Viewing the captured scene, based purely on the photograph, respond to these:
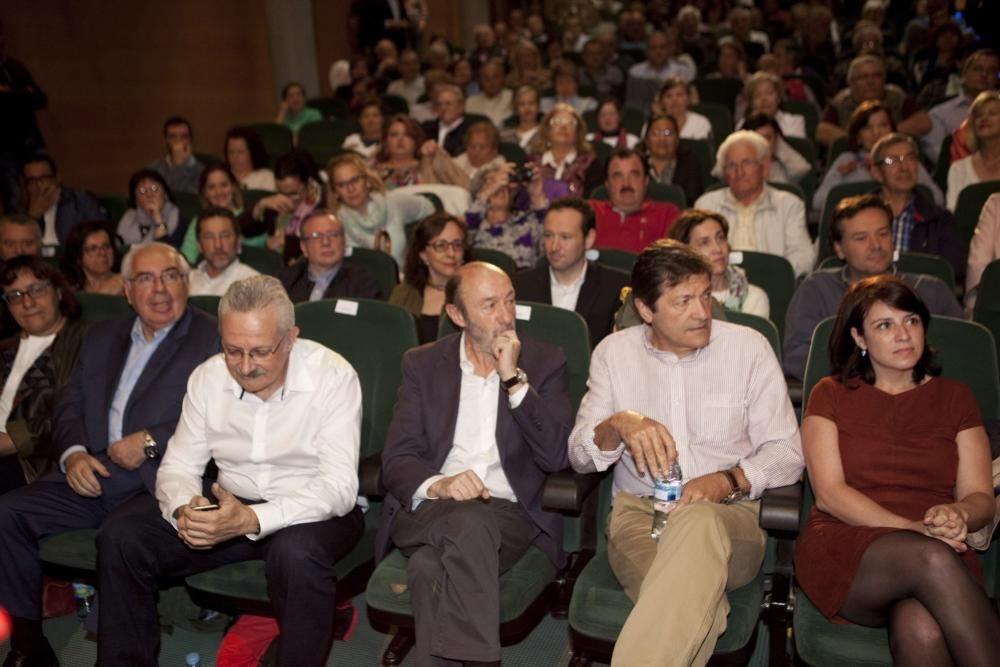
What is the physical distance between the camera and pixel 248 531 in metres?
2.45

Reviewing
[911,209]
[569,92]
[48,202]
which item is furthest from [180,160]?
[911,209]

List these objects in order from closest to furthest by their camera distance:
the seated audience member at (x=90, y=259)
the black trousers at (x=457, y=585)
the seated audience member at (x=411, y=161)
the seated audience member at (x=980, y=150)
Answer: the black trousers at (x=457, y=585) < the seated audience member at (x=90, y=259) < the seated audience member at (x=980, y=150) < the seated audience member at (x=411, y=161)

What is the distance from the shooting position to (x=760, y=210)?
14.2ft

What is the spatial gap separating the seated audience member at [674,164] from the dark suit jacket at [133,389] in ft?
10.0

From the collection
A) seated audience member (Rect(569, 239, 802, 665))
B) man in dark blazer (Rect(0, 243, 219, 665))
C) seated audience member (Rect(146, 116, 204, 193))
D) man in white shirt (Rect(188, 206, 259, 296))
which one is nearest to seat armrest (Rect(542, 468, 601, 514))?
seated audience member (Rect(569, 239, 802, 665))

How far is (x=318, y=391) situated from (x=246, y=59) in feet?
23.9

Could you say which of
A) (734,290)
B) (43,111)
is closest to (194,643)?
(734,290)

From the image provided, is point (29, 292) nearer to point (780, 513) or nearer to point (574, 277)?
point (574, 277)

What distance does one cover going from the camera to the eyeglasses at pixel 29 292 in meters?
3.24

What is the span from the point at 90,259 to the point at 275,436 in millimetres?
1985

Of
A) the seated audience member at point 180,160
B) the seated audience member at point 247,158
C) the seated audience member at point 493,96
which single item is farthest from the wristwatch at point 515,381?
the seated audience member at point 493,96

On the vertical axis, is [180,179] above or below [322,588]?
above

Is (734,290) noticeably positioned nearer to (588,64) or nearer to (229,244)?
(229,244)

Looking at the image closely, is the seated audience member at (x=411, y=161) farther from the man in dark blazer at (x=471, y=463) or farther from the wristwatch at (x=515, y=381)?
the wristwatch at (x=515, y=381)
